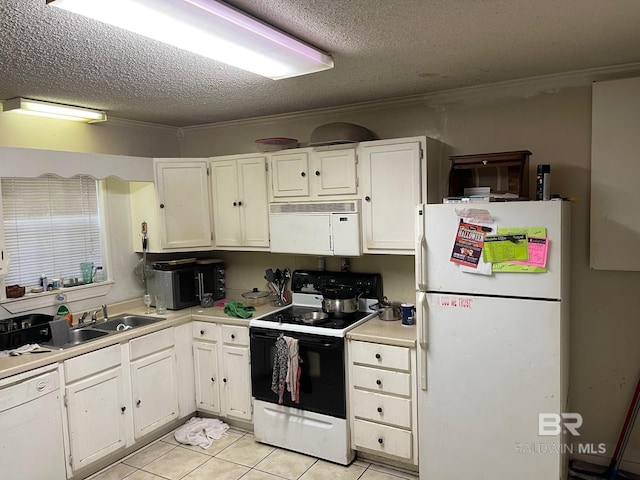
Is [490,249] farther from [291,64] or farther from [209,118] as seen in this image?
[209,118]

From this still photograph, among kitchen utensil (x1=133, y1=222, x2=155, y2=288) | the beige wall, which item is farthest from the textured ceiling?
kitchen utensil (x1=133, y1=222, x2=155, y2=288)

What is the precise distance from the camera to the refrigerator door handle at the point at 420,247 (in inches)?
104

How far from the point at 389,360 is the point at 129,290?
2.32m

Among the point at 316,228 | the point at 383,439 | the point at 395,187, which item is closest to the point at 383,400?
the point at 383,439

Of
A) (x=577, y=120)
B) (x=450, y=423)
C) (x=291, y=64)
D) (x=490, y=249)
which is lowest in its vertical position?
(x=450, y=423)

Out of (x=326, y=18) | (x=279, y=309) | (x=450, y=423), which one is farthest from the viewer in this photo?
(x=279, y=309)

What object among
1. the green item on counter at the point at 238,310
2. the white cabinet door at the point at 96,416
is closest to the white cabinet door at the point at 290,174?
the green item on counter at the point at 238,310

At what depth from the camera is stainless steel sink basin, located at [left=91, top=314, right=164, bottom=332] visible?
3.52 meters

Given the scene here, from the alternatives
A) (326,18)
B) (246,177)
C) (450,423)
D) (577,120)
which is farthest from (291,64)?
(450,423)

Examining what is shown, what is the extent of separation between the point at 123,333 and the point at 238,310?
812 mm

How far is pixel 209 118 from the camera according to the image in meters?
3.93

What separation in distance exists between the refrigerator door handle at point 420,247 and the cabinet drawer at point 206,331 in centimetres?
168

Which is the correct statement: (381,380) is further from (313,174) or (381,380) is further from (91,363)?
(91,363)

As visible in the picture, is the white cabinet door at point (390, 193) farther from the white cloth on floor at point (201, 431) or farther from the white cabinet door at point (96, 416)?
the white cabinet door at point (96, 416)
